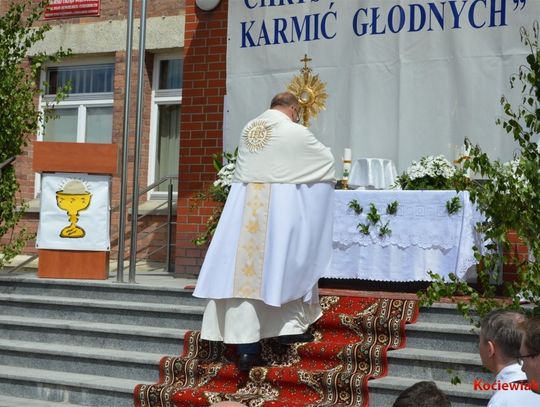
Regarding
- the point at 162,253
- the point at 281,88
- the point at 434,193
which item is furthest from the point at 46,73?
the point at 434,193

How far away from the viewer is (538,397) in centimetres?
339

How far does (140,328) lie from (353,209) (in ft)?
6.71

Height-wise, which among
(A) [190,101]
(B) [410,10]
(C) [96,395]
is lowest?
(C) [96,395]

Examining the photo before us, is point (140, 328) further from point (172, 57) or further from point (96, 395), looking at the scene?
point (172, 57)

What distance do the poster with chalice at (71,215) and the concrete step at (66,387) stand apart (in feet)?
5.50

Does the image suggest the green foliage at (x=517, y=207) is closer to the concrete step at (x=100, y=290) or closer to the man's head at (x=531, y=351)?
the man's head at (x=531, y=351)

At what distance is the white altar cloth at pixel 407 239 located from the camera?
8.07 m

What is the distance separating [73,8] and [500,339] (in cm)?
1107

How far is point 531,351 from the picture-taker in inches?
127

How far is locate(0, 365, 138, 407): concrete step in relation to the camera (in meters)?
7.37

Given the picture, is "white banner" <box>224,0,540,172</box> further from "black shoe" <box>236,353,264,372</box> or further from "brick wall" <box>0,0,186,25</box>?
"black shoe" <box>236,353,264,372</box>

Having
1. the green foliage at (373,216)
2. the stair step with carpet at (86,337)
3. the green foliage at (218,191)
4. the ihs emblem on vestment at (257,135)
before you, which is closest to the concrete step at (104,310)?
the stair step with carpet at (86,337)

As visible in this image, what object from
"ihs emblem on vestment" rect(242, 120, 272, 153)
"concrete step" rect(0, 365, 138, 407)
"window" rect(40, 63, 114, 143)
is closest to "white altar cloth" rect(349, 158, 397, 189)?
"ihs emblem on vestment" rect(242, 120, 272, 153)

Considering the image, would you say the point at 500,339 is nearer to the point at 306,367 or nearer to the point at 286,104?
the point at 306,367
